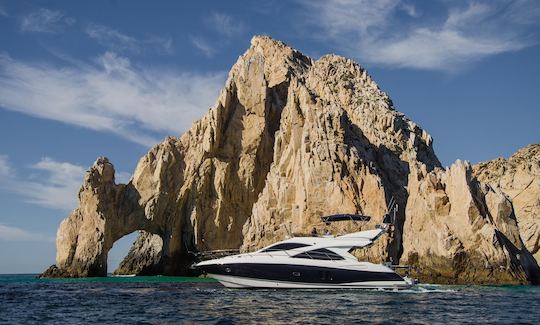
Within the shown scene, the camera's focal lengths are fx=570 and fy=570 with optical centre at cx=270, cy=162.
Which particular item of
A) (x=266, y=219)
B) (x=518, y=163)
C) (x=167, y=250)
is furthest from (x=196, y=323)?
(x=518, y=163)

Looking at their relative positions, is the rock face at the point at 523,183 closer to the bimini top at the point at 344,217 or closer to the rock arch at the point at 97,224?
Answer: the bimini top at the point at 344,217

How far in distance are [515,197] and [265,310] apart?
75398 millimetres

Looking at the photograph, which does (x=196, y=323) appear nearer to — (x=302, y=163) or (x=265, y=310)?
(x=265, y=310)

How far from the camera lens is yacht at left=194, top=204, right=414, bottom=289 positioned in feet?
128

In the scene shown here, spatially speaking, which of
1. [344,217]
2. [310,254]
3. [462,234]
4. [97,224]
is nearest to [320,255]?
[310,254]

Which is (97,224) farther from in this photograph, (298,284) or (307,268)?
(307,268)

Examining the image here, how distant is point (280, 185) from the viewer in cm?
7625

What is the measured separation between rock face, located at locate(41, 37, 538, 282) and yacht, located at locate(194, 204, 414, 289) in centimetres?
1984

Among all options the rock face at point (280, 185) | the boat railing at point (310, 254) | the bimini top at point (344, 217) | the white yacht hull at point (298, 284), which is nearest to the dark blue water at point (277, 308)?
the white yacht hull at point (298, 284)

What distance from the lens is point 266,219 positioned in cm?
7381

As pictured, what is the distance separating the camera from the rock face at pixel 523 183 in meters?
81.1

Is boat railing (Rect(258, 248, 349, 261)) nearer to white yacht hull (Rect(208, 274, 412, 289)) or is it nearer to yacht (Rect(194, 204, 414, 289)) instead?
yacht (Rect(194, 204, 414, 289))

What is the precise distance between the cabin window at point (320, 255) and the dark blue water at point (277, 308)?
2357 mm

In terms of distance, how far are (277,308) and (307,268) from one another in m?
10.3
